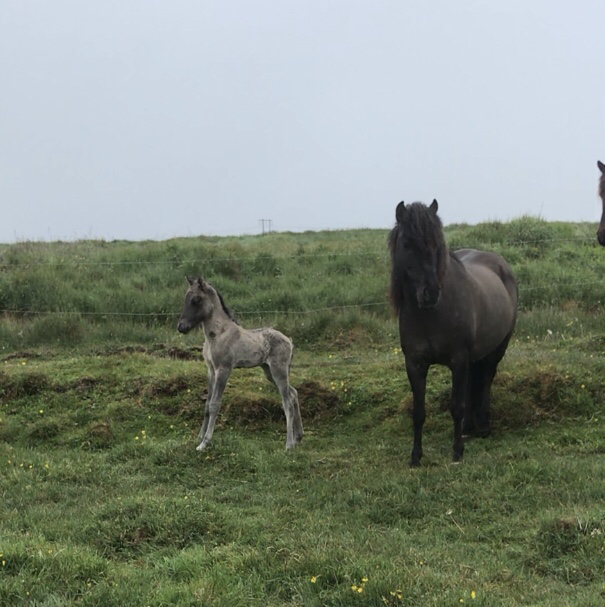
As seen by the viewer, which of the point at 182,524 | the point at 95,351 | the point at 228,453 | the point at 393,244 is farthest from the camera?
the point at 95,351

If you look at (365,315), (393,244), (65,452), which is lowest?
(65,452)

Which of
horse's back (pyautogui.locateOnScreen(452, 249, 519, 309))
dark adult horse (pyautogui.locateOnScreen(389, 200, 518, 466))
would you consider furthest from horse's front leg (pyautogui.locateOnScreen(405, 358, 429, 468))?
horse's back (pyautogui.locateOnScreen(452, 249, 519, 309))

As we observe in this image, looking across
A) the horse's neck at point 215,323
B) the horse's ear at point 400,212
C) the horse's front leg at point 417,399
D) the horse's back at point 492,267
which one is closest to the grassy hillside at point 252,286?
the horse's back at point 492,267

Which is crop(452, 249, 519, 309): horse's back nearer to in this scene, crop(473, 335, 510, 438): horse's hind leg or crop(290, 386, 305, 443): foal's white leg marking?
crop(473, 335, 510, 438): horse's hind leg

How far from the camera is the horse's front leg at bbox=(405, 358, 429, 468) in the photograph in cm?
689

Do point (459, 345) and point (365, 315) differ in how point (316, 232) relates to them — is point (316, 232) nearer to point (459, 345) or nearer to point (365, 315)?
point (365, 315)

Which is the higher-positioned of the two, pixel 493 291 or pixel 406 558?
pixel 493 291

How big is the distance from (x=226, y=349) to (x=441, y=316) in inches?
94.1

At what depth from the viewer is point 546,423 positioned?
308 inches

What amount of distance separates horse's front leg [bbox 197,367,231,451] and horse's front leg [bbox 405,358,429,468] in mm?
2067

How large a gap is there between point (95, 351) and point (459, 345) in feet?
23.9

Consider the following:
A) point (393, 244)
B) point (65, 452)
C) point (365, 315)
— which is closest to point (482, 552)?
point (393, 244)

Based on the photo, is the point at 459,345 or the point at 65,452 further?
the point at 65,452

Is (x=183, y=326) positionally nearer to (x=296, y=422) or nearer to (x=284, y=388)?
(x=284, y=388)
